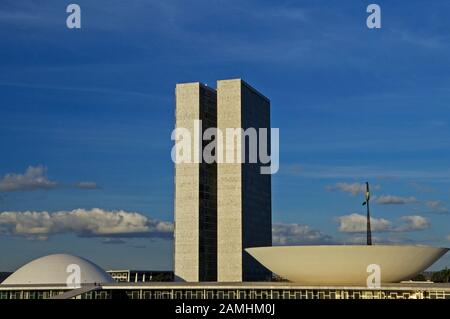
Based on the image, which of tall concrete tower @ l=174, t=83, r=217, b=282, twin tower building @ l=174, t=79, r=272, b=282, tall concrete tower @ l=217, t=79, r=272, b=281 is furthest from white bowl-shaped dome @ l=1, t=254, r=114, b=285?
tall concrete tower @ l=217, t=79, r=272, b=281

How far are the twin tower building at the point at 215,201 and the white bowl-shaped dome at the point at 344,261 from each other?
46865mm

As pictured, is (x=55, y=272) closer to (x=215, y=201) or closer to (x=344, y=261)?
(x=344, y=261)

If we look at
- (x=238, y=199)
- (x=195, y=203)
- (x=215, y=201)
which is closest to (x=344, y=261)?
(x=195, y=203)

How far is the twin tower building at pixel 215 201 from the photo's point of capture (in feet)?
307

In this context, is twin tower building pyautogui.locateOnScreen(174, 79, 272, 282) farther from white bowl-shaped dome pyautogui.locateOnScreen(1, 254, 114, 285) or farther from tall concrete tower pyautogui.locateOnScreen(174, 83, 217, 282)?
white bowl-shaped dome pyautogui.locateOnScreen(1, 254, 114, 285)

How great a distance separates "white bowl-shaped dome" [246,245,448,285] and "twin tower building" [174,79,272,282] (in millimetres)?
46865

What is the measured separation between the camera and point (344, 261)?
4384 centimetres

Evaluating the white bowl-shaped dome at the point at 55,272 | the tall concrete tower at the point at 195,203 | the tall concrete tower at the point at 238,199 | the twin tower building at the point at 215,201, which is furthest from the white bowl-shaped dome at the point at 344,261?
the tall concrete tower at the point at 238,199

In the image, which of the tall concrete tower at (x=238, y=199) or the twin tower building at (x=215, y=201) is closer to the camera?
the twin tower building at (x=215, y=201)

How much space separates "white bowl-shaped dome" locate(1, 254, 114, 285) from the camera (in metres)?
58.8

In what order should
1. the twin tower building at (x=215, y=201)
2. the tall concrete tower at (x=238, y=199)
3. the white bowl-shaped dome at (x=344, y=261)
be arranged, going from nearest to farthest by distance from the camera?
1. the white bowl-shaped dome at (x=344, y=261)
2. the twin tower building at (x=215, y=201)
3. the tall concrete tower at (x=238, y=199)

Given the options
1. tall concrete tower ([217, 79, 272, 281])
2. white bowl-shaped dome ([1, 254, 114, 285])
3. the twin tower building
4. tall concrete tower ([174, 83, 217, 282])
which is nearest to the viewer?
white bowl-shaped dome ([1, 254, 114, 285])

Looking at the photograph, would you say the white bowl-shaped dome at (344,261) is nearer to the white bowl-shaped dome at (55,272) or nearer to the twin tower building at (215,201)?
the white bowl-shaped dome at (55,272)
